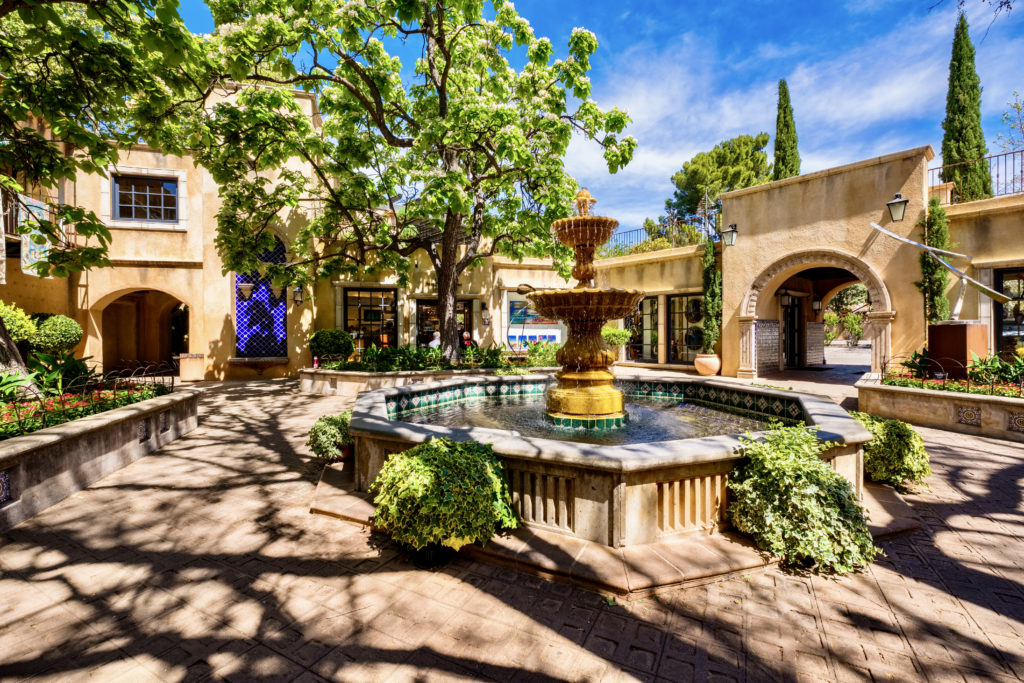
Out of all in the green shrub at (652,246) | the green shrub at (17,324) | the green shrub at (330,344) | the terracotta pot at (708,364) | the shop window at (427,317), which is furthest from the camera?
the green shrub at (652,246)

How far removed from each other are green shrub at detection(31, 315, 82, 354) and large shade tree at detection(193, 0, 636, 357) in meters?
4.62

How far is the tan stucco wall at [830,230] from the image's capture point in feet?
34.1

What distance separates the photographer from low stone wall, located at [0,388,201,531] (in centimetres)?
383

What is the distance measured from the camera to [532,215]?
1042cm

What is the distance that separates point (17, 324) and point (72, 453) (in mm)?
8143

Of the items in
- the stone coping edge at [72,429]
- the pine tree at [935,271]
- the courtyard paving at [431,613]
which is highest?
the pine tree at [935,271]

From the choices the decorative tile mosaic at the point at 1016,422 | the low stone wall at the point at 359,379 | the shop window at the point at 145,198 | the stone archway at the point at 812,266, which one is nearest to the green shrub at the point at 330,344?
the low stone wall at the point at 359,379

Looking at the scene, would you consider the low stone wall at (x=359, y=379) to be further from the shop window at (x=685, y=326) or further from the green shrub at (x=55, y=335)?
the shop window at (x=685, y=326)

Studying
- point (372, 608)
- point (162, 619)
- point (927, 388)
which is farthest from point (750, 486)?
point (927, 388)

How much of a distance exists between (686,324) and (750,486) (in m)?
13.8

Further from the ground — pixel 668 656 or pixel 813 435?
pixel 813 435

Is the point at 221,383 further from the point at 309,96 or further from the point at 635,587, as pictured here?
the point at 635,587

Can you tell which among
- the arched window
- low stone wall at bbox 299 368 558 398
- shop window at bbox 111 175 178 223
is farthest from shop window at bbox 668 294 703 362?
shop window at bbox 111 175 178 223

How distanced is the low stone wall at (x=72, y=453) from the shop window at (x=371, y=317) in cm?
911
